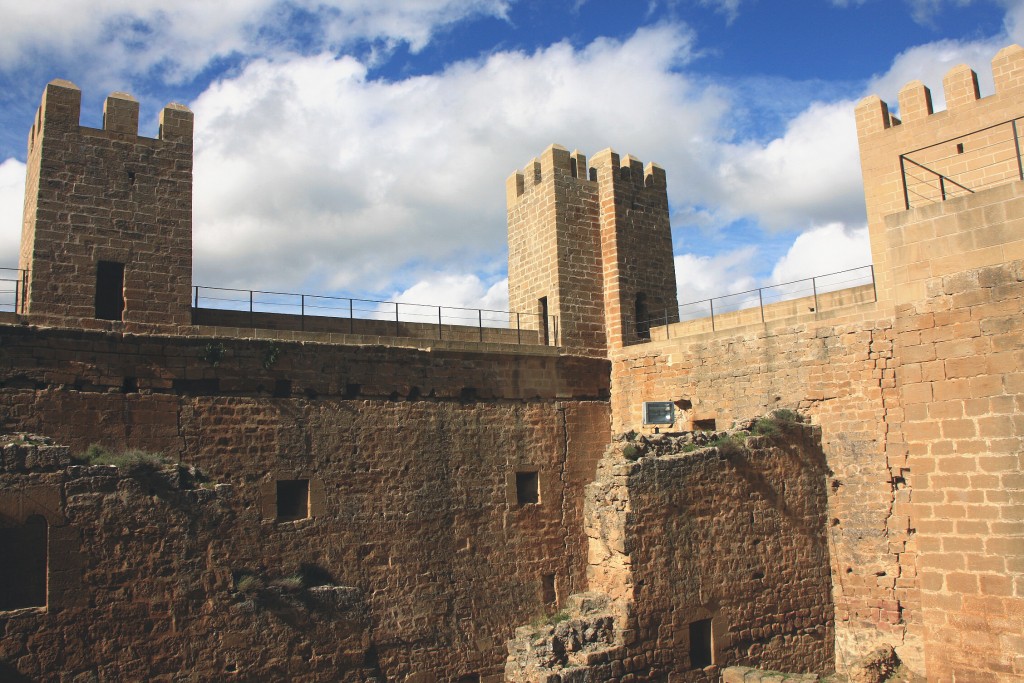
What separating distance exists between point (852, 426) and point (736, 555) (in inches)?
108

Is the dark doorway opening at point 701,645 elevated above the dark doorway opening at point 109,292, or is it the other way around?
the dark doorway opening at point 109,292

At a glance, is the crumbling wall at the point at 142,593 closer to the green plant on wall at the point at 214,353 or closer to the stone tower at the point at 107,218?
the green plant on wall at the point at 214,353

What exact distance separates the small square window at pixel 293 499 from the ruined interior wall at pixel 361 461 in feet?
0.46

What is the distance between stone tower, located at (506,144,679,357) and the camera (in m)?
16.0

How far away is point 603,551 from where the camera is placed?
490 inches

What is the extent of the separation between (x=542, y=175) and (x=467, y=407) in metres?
5.30

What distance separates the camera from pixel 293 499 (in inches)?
477

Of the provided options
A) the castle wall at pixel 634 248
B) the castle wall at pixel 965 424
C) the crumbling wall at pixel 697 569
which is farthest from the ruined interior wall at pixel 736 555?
the castle wall at pixel 634 248

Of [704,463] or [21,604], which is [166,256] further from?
[704,463]

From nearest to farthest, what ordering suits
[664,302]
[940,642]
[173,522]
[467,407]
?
1. [940,642]
2. [173,522]
3. [467,407]
4. [664,302]

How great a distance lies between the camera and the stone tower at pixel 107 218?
11203mm

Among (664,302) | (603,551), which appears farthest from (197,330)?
(664,302)

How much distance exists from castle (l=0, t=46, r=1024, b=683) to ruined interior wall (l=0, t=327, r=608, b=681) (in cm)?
4

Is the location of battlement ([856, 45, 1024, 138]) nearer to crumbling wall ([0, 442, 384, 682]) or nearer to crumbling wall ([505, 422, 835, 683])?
crumbling wall ([505, 422, 835, 683])
